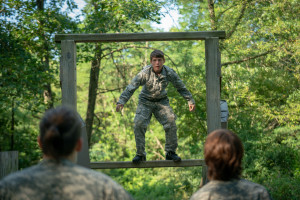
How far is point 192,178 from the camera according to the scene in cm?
1355

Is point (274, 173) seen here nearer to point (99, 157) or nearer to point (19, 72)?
point (19, 72)

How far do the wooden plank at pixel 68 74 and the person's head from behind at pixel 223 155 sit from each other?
3061mm

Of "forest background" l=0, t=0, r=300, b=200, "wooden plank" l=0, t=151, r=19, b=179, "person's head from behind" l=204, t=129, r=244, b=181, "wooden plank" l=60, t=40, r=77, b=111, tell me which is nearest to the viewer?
"person's head from behind" l=204, t=129, r=244, b=181

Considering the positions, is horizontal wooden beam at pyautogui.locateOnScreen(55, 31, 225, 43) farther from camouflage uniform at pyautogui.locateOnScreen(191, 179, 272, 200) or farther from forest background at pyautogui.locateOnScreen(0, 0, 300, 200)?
forest background at pyautogui.locateOnScreen(0, 0, 300, 200)

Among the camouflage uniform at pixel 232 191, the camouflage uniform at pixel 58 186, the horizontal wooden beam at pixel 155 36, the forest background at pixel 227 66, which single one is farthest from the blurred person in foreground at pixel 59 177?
the forest background at pixel 227 66

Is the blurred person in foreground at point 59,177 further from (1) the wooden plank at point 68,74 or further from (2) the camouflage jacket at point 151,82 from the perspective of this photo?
(2) the camouflage jacket at point 151,82

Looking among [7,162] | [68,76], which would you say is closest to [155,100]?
[68,76]

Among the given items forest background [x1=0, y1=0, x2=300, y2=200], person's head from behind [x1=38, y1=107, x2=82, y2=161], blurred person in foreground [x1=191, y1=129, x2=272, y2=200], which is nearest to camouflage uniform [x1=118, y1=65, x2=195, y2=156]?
blurred person in foreground [x1=191, y1=129, x2=272, y2=200]

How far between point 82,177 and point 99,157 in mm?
17425

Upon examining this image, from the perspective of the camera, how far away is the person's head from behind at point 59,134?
183cm

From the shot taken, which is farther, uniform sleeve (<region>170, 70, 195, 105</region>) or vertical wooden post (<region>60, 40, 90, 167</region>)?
uniform sleeve (<region>170, 70, 195, 105</region>)

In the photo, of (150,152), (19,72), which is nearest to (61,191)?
(19,72)

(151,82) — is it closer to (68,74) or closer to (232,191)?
(68,74)

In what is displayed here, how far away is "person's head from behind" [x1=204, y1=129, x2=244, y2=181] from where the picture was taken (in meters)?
2.06
